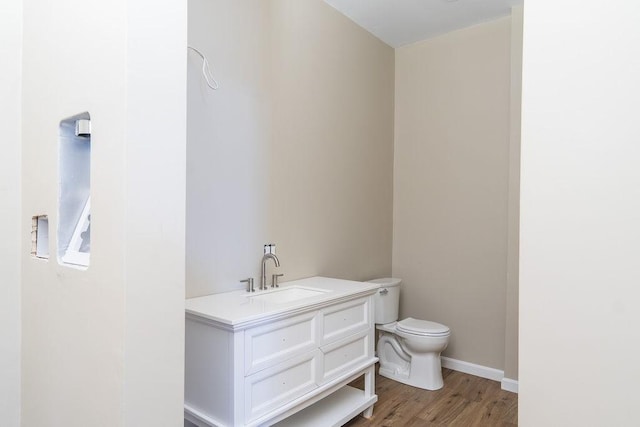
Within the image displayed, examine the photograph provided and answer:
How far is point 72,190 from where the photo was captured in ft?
4.05

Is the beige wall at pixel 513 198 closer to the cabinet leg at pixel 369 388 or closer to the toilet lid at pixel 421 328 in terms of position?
the toilet lid at pixel 421 328

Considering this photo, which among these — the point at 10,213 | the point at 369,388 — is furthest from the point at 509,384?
the point at 10,213

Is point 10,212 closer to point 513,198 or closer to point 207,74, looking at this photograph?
point 207,74

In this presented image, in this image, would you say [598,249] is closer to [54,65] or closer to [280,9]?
[54,65]

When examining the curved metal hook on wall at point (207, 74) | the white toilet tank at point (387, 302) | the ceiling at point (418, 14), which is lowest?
the white toilet tank at point (387, 302)

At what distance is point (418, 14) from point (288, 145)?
1.62 metres

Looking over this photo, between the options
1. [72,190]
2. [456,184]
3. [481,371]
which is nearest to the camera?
[72,190]

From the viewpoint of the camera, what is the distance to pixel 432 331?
2.88 m

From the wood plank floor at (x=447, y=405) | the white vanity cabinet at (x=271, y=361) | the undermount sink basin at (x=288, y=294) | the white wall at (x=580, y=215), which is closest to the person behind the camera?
the white wall at (x=580, y=215)

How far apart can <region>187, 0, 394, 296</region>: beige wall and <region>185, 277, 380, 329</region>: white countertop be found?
0.13 m

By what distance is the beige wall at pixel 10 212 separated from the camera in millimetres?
1380

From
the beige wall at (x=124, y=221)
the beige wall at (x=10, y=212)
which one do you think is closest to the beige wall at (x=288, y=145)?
the beige wall at (x=10, y=212)

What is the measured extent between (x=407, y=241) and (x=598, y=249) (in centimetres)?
292

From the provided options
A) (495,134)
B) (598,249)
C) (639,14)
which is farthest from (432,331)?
(639,14)
